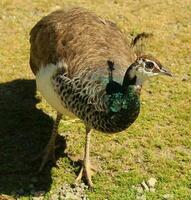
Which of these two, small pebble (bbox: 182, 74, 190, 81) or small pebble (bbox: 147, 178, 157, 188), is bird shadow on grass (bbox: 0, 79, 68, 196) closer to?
small pebble (bbox: 147, 178, 157, 188)

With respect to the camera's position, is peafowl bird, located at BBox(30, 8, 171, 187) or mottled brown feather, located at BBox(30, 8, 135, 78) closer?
peafowl bird, located at BBox(30, 8, 171, 187)

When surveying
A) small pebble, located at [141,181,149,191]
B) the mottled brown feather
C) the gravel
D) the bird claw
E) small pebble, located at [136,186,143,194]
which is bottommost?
the gravel

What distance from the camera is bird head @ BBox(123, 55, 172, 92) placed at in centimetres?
450

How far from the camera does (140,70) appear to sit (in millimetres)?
→ 4504

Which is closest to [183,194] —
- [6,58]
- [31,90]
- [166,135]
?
[166,135]

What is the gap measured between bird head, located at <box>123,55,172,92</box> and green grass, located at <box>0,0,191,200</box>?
4.87 ft

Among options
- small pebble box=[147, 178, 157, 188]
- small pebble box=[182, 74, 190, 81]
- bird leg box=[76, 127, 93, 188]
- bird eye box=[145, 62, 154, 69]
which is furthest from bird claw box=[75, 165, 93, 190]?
small pebble box=[182, 74, 190, 81]

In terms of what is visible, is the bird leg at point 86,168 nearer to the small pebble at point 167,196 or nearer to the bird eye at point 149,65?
the small pebble at point 167,196

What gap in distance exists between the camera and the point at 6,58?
7.43 metres

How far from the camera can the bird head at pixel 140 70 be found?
450 cm

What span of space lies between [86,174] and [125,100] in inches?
52.5

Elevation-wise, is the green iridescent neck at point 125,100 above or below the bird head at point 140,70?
below

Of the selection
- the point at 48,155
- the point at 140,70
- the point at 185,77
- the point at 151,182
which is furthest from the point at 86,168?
the point at 185,77

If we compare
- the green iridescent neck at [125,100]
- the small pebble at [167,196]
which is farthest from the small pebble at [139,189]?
the green iridescent neck at [125,100]
